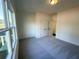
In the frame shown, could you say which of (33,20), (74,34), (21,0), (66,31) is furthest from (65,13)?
(21,0)

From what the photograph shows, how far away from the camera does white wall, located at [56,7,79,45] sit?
3744 millimetres

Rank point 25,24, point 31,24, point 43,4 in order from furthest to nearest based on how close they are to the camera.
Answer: point 31,24 → point 25,24 → point 43,4

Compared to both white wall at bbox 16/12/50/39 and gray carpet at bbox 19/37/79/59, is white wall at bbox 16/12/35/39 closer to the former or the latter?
white wall at bbox 16/12/50/39

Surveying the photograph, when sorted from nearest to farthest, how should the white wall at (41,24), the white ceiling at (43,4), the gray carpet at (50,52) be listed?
the gray carpet at (50,52) → the white ceiling at (43,4) → the white wall at (41,24)

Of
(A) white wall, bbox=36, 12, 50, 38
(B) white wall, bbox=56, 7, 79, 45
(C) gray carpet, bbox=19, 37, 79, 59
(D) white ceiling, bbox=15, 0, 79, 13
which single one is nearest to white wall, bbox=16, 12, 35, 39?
(A) white wall, bbox=36, 12, 50, 38

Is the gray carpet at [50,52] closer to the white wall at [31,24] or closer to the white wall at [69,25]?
the white wall at [69,25]

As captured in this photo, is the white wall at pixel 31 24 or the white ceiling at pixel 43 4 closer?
the white ceiling at pixel 43 4

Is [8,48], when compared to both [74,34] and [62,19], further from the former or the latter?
[62,19]

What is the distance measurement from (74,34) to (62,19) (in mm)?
1502

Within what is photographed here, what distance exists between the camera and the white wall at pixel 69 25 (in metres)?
3.74

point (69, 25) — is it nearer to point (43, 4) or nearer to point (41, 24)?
point (43, 4)

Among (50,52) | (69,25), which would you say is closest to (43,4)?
(69,25)

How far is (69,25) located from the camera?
4.21 m

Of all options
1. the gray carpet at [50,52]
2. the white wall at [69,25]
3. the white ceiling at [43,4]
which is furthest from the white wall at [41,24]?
the gray carpet at [50,52]
